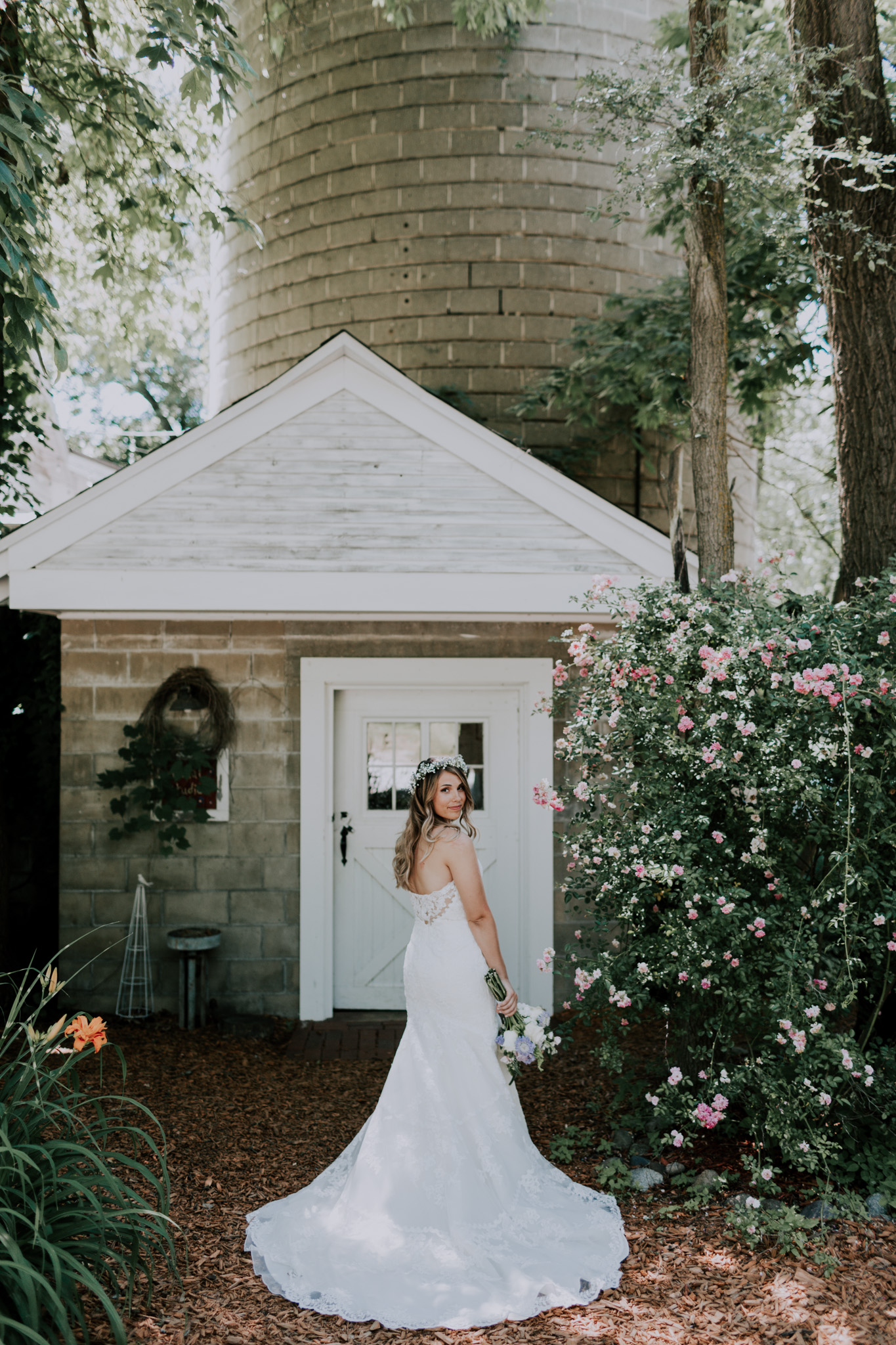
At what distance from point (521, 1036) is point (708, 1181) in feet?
3.15

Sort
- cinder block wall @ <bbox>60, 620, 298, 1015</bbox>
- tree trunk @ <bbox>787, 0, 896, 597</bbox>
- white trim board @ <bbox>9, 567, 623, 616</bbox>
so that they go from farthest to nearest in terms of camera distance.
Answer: cinder block wall @ <bbox>60, 620, 298, 1015</bbox>
white trim board @ <bbox>9, 567, 623, 616</bbox>
tree trunk @ <bbox>787, 0, 896, 597</bbox>

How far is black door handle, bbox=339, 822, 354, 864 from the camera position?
6.66 m

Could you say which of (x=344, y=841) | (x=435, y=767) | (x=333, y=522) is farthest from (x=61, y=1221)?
(x=344, y=841)

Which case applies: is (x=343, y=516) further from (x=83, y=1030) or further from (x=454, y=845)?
(x=83, y=1030)

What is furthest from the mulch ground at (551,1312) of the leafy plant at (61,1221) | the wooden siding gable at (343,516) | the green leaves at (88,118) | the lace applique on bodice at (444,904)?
the green leaves at (88,118)

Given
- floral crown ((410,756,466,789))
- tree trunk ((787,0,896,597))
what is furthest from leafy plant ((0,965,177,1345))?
tree trunk ((787,0,896,597))

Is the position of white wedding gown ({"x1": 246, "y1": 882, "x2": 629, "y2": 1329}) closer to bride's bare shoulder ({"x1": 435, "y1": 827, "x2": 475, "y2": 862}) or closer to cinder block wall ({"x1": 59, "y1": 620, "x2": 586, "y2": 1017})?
bride's bare shoulder ({"x1": 435, "y1": 827, "x2": 475, "y2": 862})

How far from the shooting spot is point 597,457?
791 cm

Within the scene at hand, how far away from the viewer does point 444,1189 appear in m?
3.65

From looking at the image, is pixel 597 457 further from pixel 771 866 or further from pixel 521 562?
pixel 771 866

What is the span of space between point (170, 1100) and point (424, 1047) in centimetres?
192

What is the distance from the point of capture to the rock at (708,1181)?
3.87 meters

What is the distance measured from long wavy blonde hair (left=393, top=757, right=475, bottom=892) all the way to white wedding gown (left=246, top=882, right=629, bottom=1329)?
184 mm

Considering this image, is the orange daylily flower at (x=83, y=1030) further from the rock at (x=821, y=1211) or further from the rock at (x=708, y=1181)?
the rock at (x=821, y=1211)
